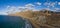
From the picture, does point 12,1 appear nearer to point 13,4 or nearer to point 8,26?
point 13,4

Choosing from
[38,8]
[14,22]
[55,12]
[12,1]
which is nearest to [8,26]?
[14,22]

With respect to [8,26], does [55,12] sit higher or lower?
higher

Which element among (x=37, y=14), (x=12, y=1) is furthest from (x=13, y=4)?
(x=37, y=14)

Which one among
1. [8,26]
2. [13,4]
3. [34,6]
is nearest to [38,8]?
[34,6]

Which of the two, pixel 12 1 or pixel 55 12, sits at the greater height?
pixel 12 1

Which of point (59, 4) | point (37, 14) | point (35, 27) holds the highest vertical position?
point (59, 4)

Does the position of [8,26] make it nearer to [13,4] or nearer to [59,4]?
[13,4]
